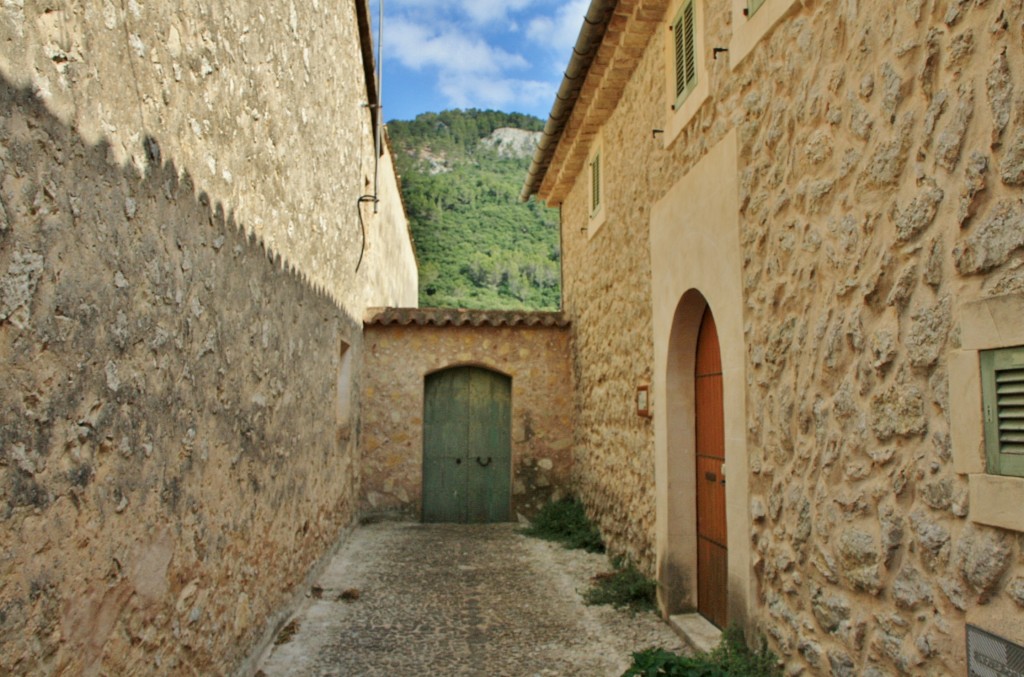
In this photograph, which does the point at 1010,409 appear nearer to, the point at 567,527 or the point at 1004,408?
the point at 1004,408

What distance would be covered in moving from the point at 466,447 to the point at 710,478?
16.5ft

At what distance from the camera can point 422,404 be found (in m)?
9.20

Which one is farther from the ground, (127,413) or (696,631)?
(127,413)

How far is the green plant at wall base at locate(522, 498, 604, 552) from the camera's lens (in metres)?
7.36

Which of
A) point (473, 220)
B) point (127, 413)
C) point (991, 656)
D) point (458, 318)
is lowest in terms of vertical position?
point (991, 656)

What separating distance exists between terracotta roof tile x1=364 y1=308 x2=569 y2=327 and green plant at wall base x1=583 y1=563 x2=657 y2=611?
13.6ft

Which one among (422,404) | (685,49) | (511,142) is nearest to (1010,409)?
(685,49)

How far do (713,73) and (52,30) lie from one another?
11.5ft

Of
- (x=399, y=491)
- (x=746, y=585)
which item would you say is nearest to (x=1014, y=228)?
(x=746, y=585)

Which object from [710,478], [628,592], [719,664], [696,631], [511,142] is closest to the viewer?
[719,664]

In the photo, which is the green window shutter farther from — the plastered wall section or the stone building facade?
the plastered wall section

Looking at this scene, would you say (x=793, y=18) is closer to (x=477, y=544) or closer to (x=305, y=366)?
(x=305, y=366)

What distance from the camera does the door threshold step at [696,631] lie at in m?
4.27

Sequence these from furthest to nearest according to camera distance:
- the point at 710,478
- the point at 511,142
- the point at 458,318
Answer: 1. the point at 511,142
2. the point at 458,318
3. the point at 710,478
